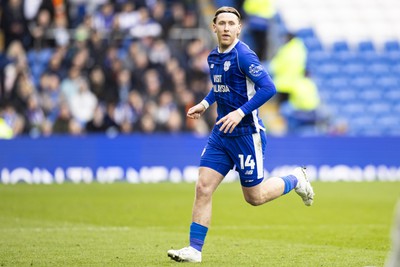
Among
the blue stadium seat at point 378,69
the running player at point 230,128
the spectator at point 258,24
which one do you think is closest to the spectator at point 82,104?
the spectator at point 258,24

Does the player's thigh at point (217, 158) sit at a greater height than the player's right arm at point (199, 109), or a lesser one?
lesser

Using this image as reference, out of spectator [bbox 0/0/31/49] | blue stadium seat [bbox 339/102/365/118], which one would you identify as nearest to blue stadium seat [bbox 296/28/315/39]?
blue stadium seat [bbox 339/102/365/118]

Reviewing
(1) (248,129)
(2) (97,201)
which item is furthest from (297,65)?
(1) (248,129)

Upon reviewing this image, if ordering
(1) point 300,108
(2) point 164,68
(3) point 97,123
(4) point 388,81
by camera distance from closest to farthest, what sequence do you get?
(3) point 97,123, (2) point 164,68, (1) point 300,108, (4) point 388,81

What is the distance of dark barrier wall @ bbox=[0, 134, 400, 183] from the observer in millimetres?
20641

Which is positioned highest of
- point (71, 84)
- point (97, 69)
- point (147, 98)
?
point (97, 69)

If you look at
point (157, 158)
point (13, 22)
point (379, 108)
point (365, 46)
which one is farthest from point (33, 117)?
point (365, 46)

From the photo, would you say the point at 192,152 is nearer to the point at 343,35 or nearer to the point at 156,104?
the point at 156,104

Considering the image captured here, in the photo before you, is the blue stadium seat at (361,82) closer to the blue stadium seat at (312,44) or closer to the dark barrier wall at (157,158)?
the blue stadium seat at (312,44)

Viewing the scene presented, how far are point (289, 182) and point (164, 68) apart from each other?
13.8 metres

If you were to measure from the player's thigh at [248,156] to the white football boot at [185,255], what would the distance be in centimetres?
85

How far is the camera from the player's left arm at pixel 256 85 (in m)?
8.83

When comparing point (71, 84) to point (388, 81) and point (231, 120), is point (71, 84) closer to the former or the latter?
point (388, 81)

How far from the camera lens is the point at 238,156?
9203mm
